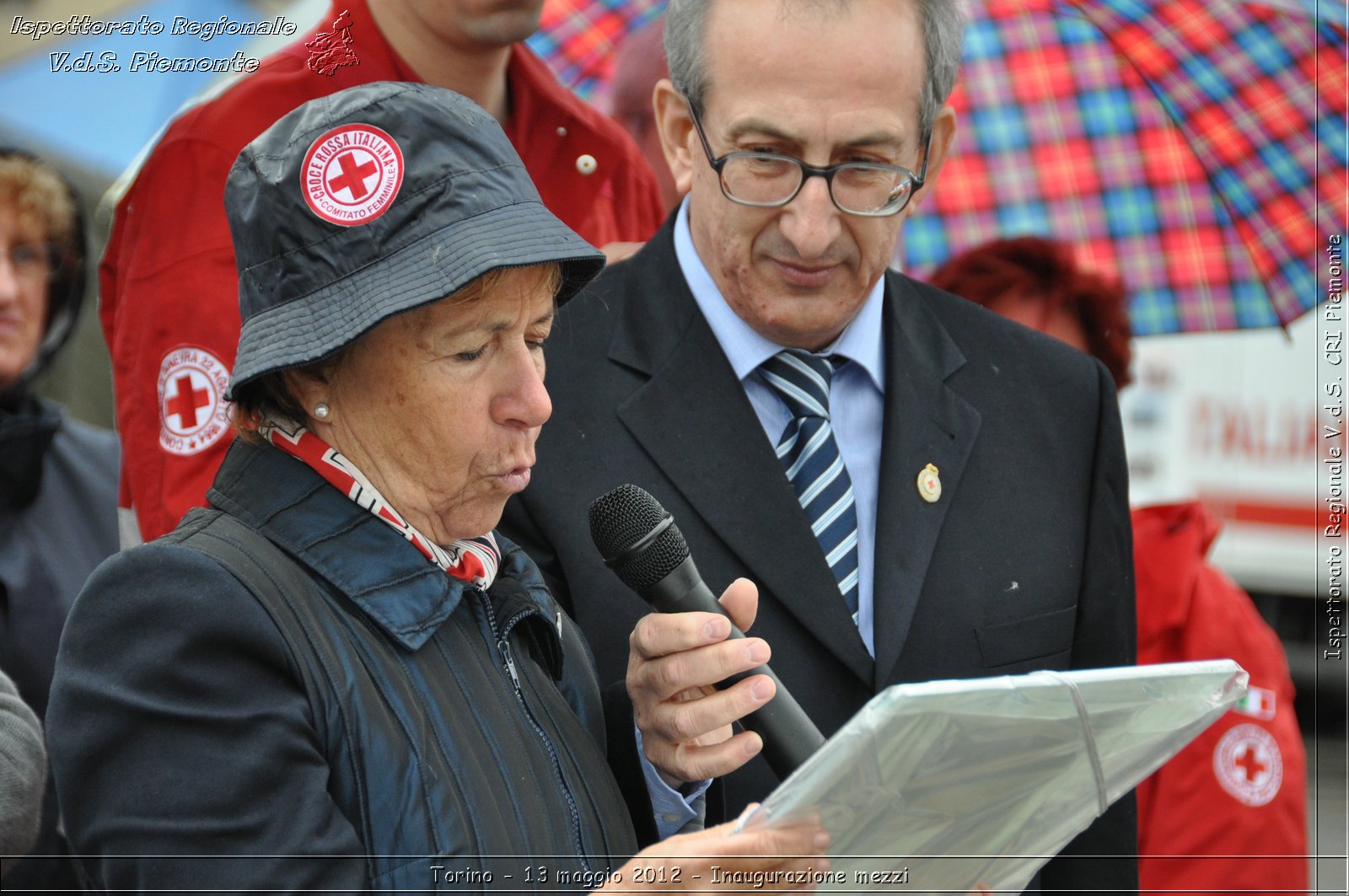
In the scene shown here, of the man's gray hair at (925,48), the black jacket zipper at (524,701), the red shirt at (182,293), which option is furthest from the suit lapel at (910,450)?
the red shirt at (182,293)

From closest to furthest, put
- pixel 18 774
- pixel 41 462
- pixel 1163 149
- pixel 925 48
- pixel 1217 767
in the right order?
1. pixel 18 774
2. pixel 925 48
3. pixel 41 462
4. pixel 1217 767
5. pixel 1163 149

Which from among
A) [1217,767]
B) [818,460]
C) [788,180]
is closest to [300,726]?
[818,460]

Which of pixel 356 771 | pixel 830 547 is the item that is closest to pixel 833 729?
pixel 830 547

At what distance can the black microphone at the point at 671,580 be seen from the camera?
1790mm

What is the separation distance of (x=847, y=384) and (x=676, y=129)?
530mm

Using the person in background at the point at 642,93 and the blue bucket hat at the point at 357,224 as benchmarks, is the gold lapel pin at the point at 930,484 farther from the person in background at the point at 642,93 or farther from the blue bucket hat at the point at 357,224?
the person in background at the point at 642,93

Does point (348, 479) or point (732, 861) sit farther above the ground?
point (348, 479)

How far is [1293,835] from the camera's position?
10.8ft

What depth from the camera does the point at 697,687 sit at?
1825 millimetres

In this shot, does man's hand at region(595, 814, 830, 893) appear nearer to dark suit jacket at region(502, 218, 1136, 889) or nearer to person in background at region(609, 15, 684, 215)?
dark suit jacket at region(502, 218, 1136, 889)

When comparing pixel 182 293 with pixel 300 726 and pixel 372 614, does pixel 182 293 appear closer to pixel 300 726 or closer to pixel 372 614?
pixel 372 614

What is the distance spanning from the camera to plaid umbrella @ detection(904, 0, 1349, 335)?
3.51 meters

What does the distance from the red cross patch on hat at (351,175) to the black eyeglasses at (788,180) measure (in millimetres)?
785

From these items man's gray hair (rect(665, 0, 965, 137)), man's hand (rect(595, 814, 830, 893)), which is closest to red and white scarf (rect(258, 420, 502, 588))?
man's hand (rect(595, 814, 830, 893))
